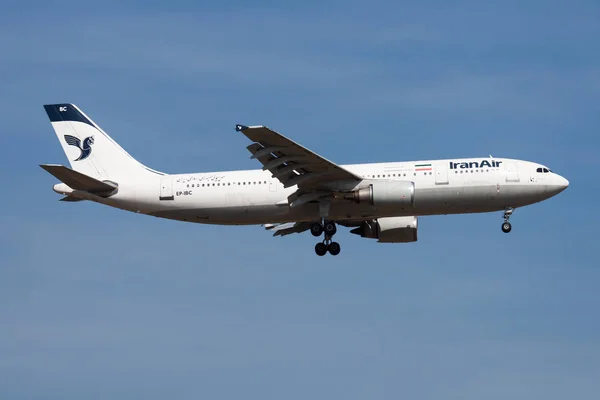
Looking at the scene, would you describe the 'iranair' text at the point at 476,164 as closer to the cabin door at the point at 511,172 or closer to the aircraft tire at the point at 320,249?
the cabin door at the point at 511,172

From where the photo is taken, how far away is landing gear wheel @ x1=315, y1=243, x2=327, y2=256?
53594mm

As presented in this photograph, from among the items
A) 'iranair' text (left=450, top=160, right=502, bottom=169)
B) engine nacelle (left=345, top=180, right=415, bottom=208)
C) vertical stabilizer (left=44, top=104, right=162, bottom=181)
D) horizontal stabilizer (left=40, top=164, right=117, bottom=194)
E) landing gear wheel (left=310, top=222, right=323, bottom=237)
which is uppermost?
vertical stabilizer (left=44, top=104, right=162, bottom=181)

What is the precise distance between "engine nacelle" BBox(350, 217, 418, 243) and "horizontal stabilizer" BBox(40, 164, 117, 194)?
43.1 ft

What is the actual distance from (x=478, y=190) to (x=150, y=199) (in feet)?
51.0

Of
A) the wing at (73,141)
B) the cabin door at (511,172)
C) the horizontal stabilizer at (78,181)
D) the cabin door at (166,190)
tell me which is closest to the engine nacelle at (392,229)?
the cabin door at (511,172)

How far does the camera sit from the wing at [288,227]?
5656 cm

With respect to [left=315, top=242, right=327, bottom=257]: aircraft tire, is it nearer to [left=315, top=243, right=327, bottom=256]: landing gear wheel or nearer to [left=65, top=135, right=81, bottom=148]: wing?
[left=315, top=243, right=327, bottom=256]: landing gear wheel

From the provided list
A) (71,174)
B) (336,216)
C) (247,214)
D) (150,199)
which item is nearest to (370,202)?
(336,216)

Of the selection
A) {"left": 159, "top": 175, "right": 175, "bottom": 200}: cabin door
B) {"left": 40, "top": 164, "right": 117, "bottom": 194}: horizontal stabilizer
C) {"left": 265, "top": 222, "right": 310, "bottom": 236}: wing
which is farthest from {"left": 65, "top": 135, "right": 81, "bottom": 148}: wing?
{"left": 265, "top": 222, "right": 310, "bottom": 236}: wing

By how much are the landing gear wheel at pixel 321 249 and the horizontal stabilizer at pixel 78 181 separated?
10.2 metres

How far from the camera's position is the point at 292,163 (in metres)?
50.6

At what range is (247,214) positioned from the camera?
5212 centimetres

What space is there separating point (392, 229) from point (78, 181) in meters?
15.8

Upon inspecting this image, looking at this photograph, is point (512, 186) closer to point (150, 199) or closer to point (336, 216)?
point (336, 216)
